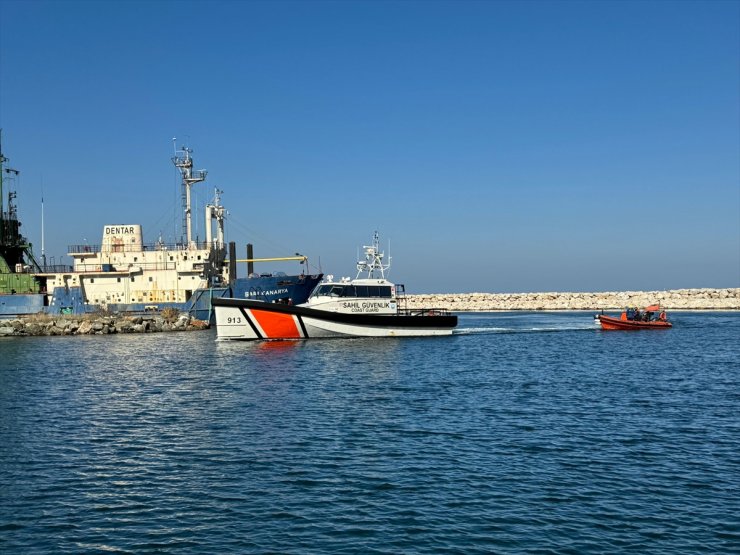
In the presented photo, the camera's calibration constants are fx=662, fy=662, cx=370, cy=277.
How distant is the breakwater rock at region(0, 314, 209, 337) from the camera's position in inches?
2370

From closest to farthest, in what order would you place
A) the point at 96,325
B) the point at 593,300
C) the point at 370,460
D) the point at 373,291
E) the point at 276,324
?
the point at 370,460 < the point at 276,324 < the point at 373,291 < the point at 96,325 < the point at 593,300

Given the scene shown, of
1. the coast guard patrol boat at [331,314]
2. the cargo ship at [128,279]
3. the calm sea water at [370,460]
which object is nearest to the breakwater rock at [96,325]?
the cargo ship at [128,279]

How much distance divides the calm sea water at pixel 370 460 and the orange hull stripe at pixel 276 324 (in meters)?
12.7

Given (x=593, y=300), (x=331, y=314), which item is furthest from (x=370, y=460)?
(x=593, y=300)

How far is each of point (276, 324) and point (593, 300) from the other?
302ft

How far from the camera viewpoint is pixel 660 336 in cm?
5434

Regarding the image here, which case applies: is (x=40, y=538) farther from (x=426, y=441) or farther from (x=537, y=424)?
(x=537, y=424)

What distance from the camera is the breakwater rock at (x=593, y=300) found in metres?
113

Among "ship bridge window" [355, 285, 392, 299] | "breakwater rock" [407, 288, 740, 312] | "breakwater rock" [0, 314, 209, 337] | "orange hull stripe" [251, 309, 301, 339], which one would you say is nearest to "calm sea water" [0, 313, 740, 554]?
"orange hull stripe" [251, 309, 301, 339]

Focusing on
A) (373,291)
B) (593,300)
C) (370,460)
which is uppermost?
(373,291)

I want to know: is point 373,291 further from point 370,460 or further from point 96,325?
point 370,460

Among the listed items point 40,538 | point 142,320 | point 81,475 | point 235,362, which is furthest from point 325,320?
point 40,538

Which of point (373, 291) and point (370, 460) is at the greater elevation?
point (373, 291)

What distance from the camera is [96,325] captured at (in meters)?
60.2
